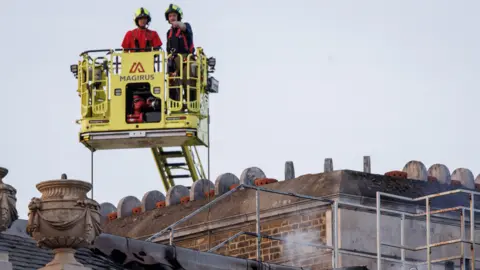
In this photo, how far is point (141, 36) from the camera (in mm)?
58469

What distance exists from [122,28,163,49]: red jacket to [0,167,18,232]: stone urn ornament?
80.1 feet

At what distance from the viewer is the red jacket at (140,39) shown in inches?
2303

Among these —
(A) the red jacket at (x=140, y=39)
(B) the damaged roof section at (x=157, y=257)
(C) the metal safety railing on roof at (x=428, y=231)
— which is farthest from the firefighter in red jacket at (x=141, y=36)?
(B) the damaged roof section at (x=157, y=257)

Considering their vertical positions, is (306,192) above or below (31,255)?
above

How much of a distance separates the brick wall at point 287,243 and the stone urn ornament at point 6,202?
15.6m

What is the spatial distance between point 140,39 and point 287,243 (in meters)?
9.83

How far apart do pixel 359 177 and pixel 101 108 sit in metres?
10.1

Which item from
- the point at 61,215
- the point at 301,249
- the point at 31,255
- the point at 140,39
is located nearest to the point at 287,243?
the point at 301,249

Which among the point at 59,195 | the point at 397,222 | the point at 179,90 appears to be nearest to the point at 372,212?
the point at 397,222

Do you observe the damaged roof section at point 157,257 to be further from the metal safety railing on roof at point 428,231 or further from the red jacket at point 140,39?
the red jacket at point 140,39

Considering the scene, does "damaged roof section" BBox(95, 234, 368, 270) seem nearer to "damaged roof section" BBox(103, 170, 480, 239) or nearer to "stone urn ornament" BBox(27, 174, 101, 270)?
"stone urn ornament" BBox(27, 174, 101, 270)

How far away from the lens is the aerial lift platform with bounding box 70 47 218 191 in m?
58.0

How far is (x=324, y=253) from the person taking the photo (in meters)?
49.4

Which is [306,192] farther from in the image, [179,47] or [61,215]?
[61,215]
